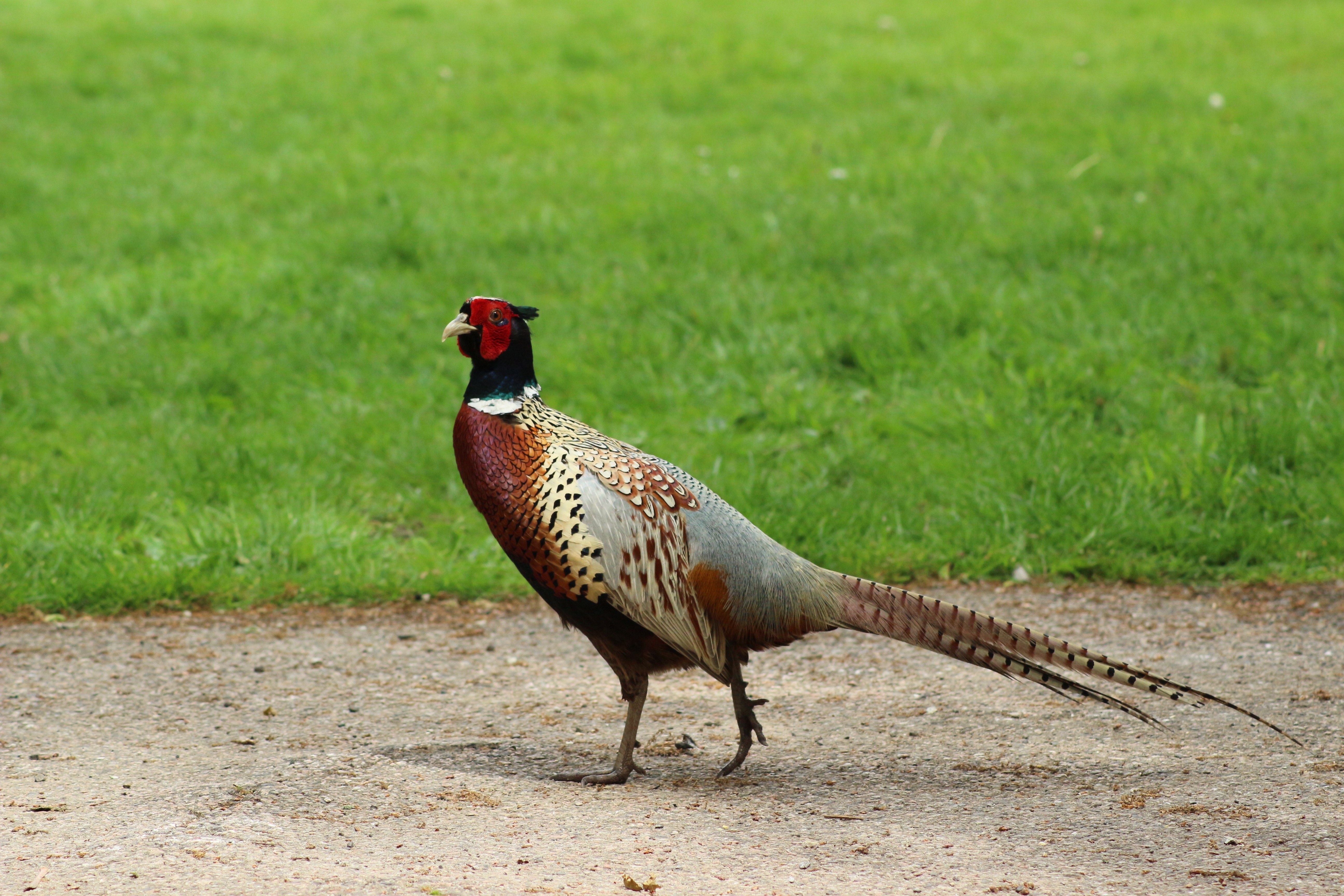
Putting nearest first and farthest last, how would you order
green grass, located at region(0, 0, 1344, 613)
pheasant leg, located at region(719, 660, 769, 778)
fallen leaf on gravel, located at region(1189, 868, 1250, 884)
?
1. fallen leaf on gravel, located at region(1189, 868, 1250, 884)
2. pheasant leg, located at region(719, 660, 769, 778)
3. green grass, located at region(0, 0, 1344, 613)

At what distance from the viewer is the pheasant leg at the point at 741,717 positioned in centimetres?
354

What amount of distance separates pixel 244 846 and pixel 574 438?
51.8 inches

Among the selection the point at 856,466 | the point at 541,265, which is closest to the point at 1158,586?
the point at 856,466

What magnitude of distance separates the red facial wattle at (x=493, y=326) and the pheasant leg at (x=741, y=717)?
1046mm

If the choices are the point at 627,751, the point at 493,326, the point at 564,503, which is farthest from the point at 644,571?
the point at 493,326

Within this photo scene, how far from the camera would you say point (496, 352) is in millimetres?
3561

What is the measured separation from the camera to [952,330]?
7.10m

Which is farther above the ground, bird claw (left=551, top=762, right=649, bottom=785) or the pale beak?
the pale beak

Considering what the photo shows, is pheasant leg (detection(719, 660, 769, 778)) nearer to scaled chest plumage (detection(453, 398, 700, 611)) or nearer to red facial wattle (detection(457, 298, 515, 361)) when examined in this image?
scaled chest plumage (detection(453, 398, 700, 611))

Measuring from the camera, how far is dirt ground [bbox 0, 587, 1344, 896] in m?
2.84

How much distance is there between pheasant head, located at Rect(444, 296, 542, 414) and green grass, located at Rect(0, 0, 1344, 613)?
72.1 inches

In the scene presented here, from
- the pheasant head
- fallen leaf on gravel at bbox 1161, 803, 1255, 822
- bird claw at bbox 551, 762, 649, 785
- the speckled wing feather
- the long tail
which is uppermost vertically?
the pheasant head

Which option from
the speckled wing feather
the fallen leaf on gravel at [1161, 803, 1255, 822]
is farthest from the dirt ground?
the speckled wing feather

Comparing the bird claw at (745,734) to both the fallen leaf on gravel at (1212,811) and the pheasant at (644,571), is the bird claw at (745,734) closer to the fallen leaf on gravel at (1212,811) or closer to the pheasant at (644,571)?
the pheasant at (644,571)
